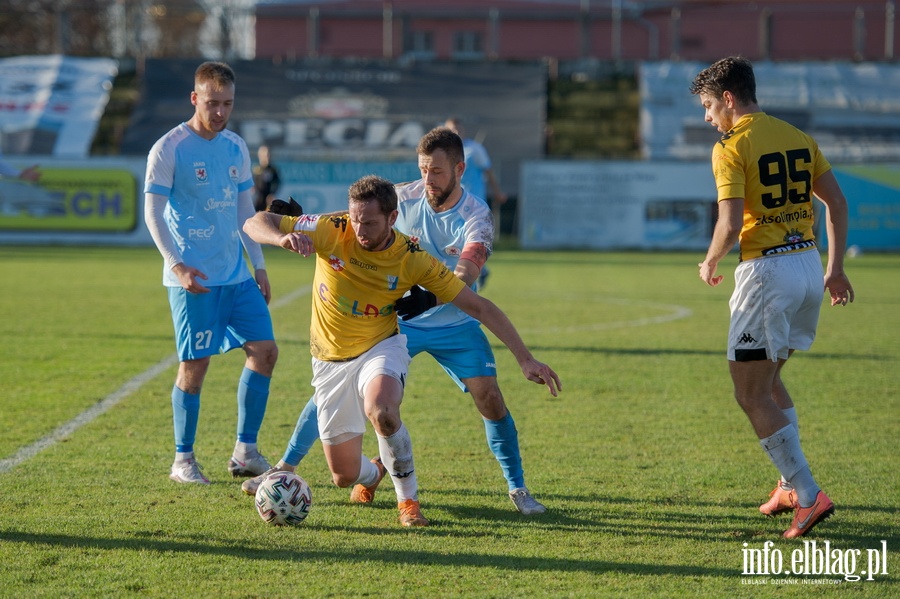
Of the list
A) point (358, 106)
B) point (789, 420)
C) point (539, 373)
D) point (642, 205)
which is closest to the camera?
point (539, 373)

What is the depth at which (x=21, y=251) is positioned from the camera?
850 inches

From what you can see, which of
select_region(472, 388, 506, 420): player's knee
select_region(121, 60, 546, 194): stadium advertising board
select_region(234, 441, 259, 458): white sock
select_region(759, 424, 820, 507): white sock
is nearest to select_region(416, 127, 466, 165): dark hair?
select_region(472, 388, 506, 420): player's knee

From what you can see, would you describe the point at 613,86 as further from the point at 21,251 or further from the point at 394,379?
the point at 394,379

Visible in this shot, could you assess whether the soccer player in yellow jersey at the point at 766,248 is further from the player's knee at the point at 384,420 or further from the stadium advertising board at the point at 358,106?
the stadium advertising board at the point at 358,106

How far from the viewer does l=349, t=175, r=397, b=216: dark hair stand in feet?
15.0

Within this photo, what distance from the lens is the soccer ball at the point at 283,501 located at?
466cm

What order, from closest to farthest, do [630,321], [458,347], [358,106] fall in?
[458,347] → [630,321] → [358,106]

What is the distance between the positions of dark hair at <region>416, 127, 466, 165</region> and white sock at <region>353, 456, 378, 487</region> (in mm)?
1503

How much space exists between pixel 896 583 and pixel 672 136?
23.7m

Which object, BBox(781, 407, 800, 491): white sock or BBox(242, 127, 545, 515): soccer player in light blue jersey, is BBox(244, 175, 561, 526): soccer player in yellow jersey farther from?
BBox(781, 407, 800, 491): white sock

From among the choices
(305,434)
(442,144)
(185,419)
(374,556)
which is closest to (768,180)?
(442,144)

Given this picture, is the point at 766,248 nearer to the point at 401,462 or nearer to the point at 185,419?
the point at 401,462

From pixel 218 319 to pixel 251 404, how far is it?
1.63ft

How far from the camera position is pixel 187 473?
545cm
